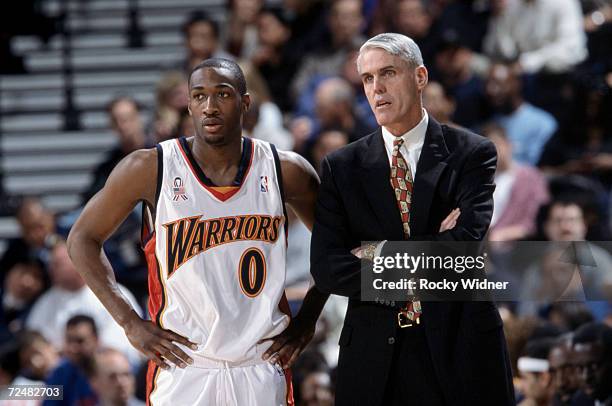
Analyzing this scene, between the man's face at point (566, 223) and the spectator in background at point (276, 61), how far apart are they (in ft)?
9.85

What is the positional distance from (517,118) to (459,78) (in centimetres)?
63

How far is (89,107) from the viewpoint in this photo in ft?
33.3

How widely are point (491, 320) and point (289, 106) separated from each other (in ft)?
18.6

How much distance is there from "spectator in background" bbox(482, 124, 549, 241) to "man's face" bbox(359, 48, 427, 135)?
11.7ft

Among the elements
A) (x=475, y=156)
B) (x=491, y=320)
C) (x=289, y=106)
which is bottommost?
(x=491, y=320)

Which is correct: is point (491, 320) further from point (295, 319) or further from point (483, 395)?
point (295, 319)

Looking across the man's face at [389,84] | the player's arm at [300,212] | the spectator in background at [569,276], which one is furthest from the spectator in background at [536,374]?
the man's face at [389,84]

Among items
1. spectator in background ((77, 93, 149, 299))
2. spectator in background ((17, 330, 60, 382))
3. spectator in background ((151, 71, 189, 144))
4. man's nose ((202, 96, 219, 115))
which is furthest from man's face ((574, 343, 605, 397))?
spectator in background ((151, 71, 189, 144))

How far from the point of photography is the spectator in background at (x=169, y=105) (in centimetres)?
820

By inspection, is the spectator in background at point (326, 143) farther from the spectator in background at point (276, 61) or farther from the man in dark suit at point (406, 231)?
the man in dark suit at point (406, 231)

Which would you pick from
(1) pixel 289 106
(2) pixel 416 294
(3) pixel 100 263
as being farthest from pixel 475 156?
(1) pixel 289 106

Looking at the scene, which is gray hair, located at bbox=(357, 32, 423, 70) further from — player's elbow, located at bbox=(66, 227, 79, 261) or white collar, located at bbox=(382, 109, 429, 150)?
player's elbow, located at bbox=(66, 227, 79, 261)

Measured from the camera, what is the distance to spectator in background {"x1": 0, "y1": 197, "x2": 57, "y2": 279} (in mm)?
8391

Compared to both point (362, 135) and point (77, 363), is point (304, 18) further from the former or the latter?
point (77, 363)
